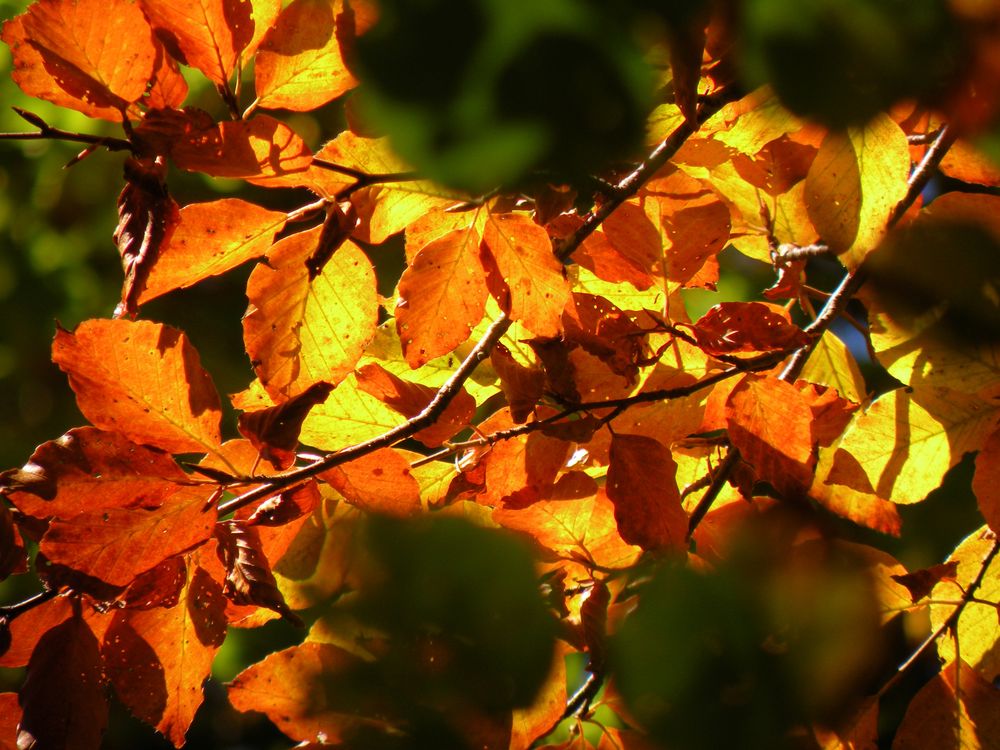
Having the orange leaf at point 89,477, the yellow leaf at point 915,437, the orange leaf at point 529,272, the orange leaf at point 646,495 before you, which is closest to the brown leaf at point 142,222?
the orange leaf at point 89,477

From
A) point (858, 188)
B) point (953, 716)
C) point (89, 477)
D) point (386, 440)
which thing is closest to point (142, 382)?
point (89, 477)

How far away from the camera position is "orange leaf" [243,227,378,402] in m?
0.64

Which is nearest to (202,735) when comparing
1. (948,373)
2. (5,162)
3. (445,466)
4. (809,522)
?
(5,162)

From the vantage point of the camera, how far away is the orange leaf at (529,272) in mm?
616

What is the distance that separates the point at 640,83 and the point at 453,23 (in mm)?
43

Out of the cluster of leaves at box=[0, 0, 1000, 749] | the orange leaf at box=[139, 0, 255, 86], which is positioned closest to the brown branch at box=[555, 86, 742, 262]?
the cluster of leaves at box=[0, 0, 1000, 749]

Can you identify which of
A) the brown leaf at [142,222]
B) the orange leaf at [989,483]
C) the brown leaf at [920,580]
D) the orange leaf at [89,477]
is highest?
the brown leaf at [142,222]

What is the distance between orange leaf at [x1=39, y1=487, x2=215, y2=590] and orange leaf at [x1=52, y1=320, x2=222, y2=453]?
0.17 feet

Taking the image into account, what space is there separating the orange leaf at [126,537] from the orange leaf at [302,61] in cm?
28

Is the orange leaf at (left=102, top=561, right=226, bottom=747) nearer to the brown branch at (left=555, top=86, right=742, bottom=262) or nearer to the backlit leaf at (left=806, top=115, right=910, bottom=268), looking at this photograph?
the brown branch at (left=555, top=86, right=742, bottom=262)

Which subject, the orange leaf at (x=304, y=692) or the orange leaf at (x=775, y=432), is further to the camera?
the orange leaf at (x=775, y=432)

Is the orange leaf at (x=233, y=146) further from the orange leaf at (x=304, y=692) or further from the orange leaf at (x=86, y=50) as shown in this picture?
the orange leaf at (x=304, y=692)

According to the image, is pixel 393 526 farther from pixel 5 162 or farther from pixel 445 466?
pixel 5 162

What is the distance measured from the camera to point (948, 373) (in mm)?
643
